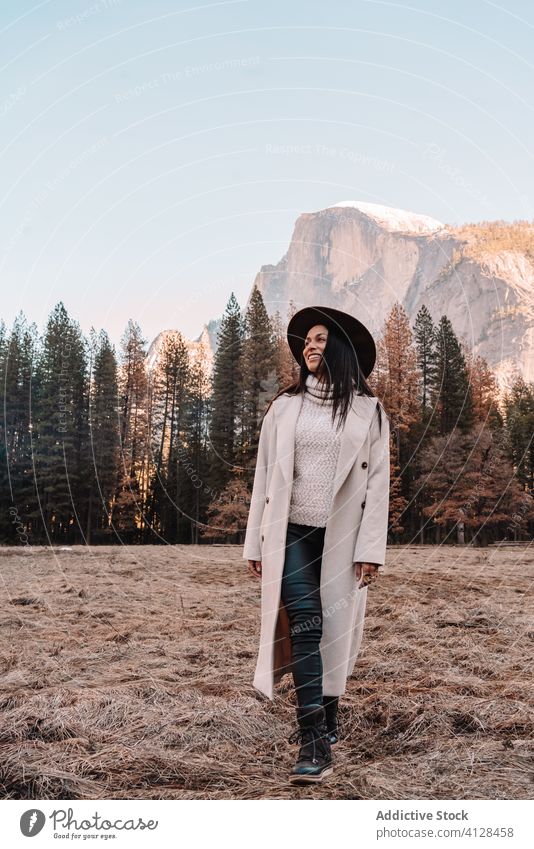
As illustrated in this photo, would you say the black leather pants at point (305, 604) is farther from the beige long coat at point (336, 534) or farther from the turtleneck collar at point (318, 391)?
the turtleneck collar at point (318, 391)

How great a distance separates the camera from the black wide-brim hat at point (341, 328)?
4703mm

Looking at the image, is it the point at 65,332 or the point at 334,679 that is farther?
the point at 65,332

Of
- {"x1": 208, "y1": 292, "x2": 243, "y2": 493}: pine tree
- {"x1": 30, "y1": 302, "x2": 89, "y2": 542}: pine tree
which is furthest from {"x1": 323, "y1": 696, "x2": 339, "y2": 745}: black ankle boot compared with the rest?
{"x1": 30, "y1": 302, "x2": 89, "y2": 542}: pine tree

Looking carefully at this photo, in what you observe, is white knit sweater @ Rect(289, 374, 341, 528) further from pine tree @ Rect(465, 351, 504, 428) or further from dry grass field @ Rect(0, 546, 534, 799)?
pine tree @ Rect(465, 351, 504, 428)

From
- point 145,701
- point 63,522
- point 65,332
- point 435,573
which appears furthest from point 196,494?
point 145,701

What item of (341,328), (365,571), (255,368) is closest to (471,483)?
(255,368)

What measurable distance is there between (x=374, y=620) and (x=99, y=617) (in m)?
3.06

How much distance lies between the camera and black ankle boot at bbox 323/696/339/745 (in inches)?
175

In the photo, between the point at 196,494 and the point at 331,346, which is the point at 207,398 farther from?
the point at 331,346

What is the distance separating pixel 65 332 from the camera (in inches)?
1093

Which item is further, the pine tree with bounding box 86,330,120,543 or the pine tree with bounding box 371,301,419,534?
the pine tree with bounding box 86,330,120,543
